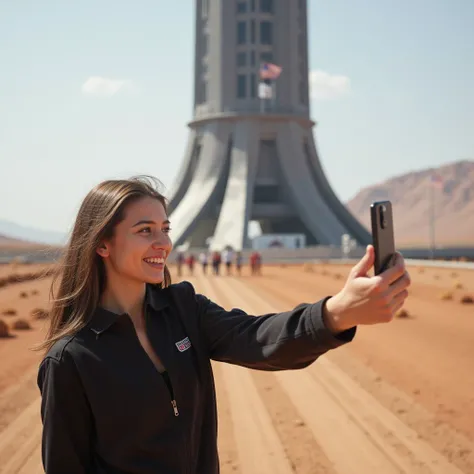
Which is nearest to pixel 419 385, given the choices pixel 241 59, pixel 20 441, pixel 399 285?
pixel 20 441

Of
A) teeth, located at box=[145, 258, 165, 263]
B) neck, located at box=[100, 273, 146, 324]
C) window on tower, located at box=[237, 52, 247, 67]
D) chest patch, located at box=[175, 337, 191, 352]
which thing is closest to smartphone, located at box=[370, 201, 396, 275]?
chest patch, located at box=[175, 337, 191, 352]

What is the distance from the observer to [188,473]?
2.76 m

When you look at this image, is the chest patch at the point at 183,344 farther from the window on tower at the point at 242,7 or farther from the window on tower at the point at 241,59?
the window on tower at the point at 242,7

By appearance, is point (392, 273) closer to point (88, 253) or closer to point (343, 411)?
point (88, 253)

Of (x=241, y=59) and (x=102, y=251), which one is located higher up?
(x=241, y=59)

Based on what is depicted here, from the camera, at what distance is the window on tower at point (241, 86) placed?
70062 millimetres

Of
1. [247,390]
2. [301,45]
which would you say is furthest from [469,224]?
[247,390]

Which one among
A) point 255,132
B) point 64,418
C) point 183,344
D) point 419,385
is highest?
point 255,132

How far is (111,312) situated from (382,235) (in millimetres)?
1115

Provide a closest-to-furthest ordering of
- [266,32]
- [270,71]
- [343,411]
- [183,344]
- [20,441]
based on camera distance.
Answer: [183,344] < [20,441] < [343,411] < [270,71] < [266,32]

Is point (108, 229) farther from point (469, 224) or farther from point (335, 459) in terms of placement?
point (469, 224)

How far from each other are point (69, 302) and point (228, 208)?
64.2m

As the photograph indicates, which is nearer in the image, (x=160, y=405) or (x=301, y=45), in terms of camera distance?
(x=160, y=405)

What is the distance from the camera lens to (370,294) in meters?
2.29
